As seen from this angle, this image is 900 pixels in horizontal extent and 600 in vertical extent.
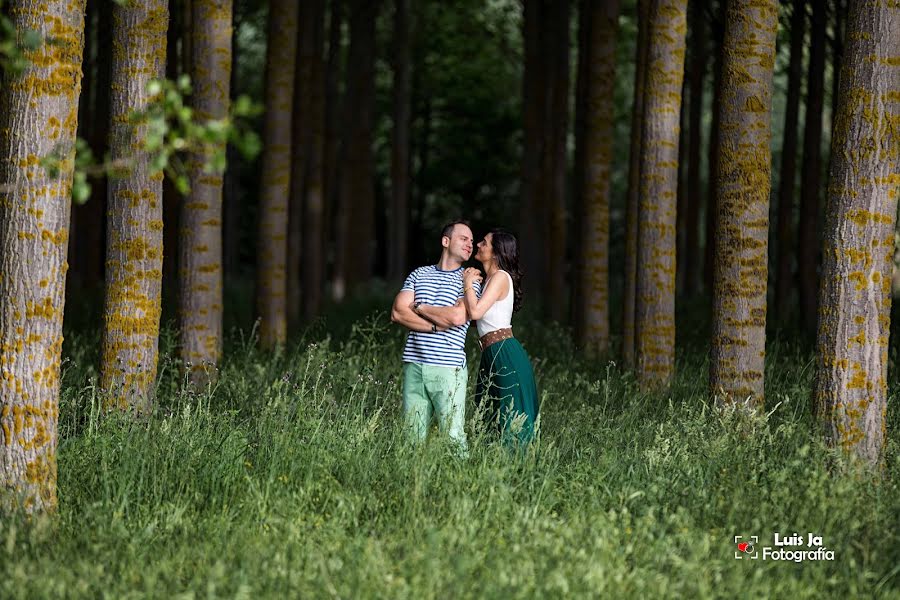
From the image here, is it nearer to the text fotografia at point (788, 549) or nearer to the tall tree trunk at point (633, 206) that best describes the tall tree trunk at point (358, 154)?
the tall tree trunk at point (633, 206)

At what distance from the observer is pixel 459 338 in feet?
25.9

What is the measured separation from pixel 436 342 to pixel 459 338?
187 millimetres

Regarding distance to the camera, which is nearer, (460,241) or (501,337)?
(460,241)

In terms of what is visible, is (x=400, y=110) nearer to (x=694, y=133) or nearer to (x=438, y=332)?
(x=694, y=133)

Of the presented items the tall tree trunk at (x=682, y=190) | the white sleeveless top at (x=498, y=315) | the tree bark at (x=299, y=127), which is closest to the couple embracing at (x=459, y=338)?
the white sleeveless top at (x=498, y=315)

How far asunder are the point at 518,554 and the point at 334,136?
61.6 ft

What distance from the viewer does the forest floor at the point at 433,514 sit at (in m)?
5.14

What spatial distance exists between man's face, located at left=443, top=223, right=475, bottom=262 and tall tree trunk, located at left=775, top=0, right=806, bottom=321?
1174 cm

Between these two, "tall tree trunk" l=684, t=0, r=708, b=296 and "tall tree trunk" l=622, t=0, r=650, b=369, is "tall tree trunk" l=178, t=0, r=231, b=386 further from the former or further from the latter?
"tall tree trunk" l=684, t=0, r=708, b=296

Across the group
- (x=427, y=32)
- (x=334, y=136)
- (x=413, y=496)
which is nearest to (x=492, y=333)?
(x=413, y=496)

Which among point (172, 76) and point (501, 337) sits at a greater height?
point (172, 76)

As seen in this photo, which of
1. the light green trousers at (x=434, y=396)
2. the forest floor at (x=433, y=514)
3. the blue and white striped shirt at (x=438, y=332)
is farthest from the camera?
the blue and white striped shirt at (x=438, y=332)

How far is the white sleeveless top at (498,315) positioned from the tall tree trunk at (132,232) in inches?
99.1

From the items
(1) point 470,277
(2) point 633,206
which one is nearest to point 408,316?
(1) point 470,277
